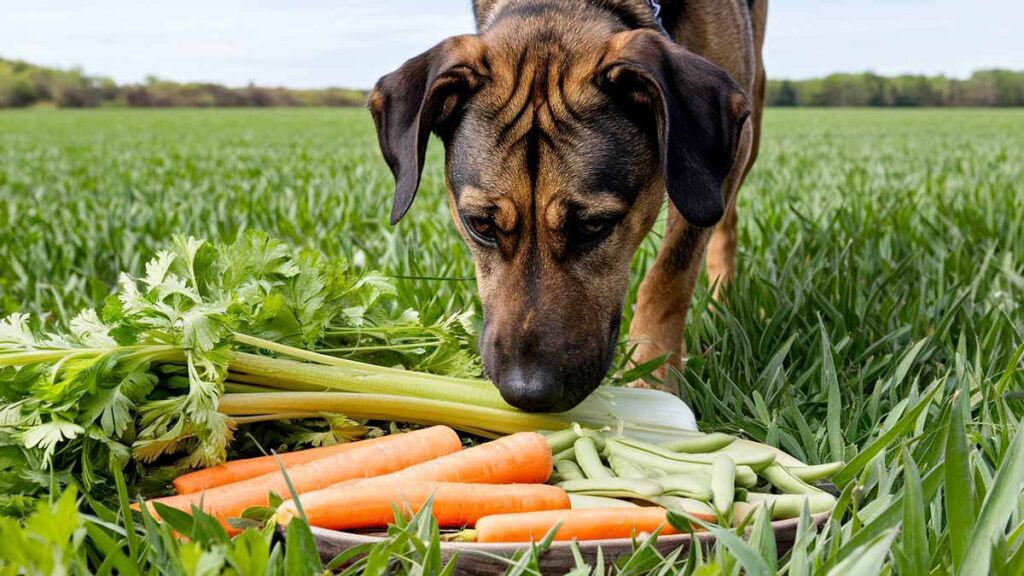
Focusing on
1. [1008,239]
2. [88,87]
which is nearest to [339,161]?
[1008,239]

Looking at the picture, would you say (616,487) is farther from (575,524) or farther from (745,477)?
(745,477)

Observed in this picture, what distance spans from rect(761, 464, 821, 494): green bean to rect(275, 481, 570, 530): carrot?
52 centimetres

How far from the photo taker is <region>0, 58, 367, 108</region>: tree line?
254ft

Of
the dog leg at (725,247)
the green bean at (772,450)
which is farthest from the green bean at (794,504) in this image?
the dog leg at (725,247)

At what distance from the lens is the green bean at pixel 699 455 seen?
2.34m

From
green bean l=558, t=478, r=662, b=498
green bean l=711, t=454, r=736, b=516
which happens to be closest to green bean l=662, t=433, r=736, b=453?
green bean l=711, t=454, r=736, b=516

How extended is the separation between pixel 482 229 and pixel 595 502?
3.25ft

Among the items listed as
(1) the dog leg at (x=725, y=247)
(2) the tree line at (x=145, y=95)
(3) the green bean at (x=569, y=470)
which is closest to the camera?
(3) the green bean at (x=569, y=470)

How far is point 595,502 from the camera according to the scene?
226 centimetres

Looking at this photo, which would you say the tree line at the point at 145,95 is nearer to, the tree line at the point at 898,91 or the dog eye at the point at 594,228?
the tree line at the point at 898,91

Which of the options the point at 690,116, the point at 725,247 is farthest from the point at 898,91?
the point at 690,116

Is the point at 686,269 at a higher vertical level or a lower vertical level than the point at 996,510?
higher

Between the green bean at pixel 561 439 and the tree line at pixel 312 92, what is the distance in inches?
2480

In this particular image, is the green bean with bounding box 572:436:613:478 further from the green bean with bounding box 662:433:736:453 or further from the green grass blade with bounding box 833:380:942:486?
the green grass blade with bounding box 833:380:942:486
